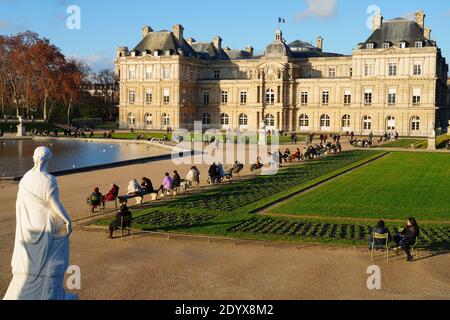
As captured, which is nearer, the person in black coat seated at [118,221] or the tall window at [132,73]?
the person in black coat seated at [118,221]

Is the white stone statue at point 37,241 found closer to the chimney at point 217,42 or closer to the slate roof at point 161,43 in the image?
the slate roof at point 161,43

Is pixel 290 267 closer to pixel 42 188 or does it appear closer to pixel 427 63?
pixel 42 188

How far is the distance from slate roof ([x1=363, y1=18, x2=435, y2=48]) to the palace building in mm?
135

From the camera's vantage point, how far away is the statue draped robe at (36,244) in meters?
8.03

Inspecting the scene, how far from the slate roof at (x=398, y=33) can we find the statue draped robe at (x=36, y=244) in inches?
3004

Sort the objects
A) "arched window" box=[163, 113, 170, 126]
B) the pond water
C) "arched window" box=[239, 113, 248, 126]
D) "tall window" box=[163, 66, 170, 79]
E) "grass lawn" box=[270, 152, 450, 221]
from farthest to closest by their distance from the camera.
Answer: "arched window" box=[163, 113, 170, 126], "tall window" box=[163, 66, 170, 79], "arched window" box=[239, 113, 248, 126], the pond water, "grass lawn" box=[270, 152, 450, 221]

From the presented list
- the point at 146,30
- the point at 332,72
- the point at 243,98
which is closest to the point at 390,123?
the point at 332,72

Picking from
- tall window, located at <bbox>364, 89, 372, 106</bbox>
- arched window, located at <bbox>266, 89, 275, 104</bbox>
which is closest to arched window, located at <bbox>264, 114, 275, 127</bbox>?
arched window, located at <bbox>266, 89, 275, 104</bbox>

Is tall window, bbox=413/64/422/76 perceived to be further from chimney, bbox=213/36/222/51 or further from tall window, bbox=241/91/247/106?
chimney, bbox=213/36/222/51

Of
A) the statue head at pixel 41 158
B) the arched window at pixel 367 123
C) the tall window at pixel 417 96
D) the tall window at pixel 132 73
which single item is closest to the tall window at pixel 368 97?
the arched window at pixel 367 123

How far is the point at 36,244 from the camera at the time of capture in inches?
318

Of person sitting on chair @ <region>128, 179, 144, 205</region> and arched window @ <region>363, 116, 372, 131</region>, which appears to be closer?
person sitting on chair @ <region>128, 179, 144, 205</region>

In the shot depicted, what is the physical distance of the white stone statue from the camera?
8031 mm

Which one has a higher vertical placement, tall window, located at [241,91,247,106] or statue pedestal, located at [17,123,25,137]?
tall window, located at [241,91,247,106]
